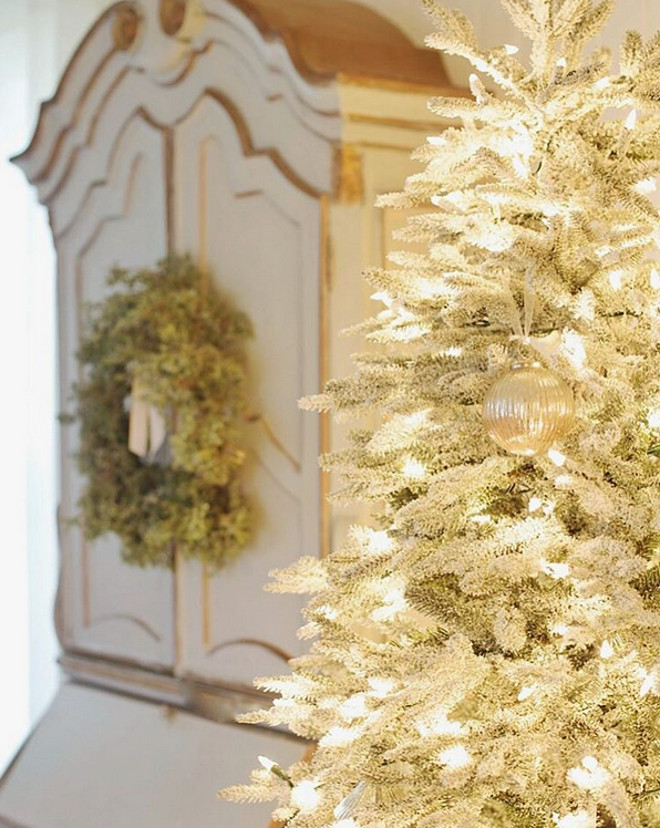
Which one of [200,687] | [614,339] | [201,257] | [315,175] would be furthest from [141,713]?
[614,339]

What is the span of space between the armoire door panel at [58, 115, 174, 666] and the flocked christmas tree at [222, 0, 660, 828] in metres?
1.57

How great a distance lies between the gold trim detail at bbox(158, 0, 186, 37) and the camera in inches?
122

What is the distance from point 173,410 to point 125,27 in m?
1.03

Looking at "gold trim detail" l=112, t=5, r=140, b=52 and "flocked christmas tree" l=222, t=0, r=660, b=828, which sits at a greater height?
"gold trim detail" l=112, t=5, r=140, b=52

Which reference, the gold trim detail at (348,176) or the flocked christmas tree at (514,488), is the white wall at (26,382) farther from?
the flocked christmas tree at (514,488)

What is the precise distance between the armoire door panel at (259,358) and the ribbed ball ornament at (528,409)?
128 centimetres

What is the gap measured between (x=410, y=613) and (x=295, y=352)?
2.17ft

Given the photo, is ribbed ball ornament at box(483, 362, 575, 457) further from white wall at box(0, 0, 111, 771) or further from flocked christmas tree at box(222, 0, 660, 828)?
white wall at box(0, 0, 111, 771)

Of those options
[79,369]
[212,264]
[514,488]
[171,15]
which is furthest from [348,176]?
[514,488]

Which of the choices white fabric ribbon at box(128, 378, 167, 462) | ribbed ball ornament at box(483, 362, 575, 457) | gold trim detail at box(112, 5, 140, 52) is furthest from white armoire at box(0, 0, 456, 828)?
ribbed ball ornament at box(483, 362, 575, 457)

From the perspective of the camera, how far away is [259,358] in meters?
2.99

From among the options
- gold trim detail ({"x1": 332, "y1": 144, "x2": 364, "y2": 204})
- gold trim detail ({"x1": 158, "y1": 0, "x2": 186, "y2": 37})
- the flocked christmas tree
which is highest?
gold trim detail ({"x1": 158, "y1": 0, "x2": 186, "y2": 37})

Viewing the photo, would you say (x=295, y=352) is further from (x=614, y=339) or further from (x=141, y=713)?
(x=614, y=339)

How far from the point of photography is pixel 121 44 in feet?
10.8
